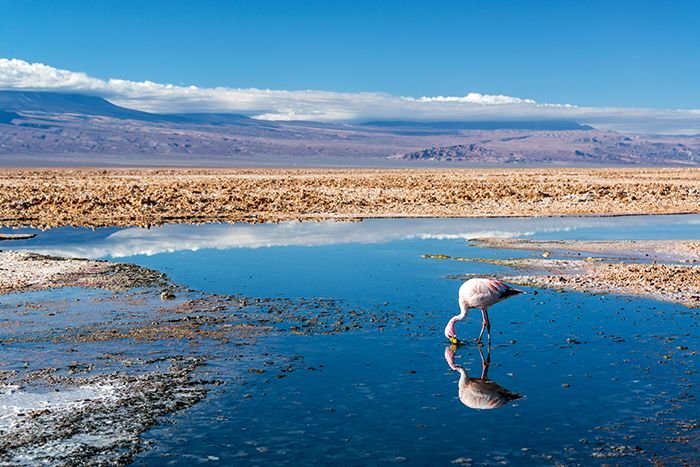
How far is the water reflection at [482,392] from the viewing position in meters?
9.47

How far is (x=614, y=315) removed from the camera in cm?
1409

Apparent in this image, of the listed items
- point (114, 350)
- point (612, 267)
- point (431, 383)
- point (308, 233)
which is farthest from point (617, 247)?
point (114, 350)

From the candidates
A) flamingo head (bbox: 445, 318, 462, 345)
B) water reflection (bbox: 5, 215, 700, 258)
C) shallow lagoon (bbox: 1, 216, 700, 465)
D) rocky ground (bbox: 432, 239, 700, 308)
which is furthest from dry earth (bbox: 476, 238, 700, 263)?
flamingo head (bbox: 445, 318, 462, 345)

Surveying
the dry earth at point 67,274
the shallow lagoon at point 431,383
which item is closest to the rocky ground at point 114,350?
the dry earth at point 67,274

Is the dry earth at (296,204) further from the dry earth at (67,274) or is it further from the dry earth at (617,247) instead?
the dry earth at (67,274)

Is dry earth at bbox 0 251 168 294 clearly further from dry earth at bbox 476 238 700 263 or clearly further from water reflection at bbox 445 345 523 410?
dry earth at bbox 476 238 700 263

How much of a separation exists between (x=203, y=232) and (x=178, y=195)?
1439cm

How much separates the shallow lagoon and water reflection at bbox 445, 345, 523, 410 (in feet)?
0.36

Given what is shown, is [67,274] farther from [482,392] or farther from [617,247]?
[617,247]

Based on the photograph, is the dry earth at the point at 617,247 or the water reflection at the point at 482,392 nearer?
the water reflection at the point at 482,392

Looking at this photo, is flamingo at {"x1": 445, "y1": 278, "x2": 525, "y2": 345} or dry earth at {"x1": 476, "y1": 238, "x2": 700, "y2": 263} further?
dry earth at {"x1": 476, "y1": 238, "x2": 700, "y2": 263}

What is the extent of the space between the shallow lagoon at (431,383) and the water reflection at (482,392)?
0.36 feet

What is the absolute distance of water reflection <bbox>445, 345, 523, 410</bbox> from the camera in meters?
9.47

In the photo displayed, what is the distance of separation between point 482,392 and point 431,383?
63 centimetres
